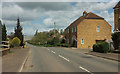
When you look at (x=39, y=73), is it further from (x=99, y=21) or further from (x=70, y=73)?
(x=99, y=21)

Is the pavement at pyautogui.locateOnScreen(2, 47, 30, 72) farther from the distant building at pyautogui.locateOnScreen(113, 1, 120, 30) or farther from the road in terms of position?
the distant building at pyautogui.locateOnScreen(113, 1, 120, 30)

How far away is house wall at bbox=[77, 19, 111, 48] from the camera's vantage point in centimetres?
4206

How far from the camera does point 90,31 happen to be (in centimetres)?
4259

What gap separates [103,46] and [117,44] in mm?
2348

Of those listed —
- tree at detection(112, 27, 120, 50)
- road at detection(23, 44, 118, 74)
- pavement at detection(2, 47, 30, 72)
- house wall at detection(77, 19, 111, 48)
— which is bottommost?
road at detection(23, 44, 118, 74)


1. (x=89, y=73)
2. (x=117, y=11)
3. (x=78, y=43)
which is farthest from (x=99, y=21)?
(x=89, y=73)

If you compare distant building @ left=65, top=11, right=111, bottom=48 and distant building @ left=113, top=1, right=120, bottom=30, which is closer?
distant building @ left=113, top=1, right=120, bottom=30

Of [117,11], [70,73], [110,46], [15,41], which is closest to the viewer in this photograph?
[70,73]

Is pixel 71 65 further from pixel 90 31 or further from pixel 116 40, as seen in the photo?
pixel 90 31

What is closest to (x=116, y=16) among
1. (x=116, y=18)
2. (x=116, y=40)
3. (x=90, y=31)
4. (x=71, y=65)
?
(x=116, y=18)

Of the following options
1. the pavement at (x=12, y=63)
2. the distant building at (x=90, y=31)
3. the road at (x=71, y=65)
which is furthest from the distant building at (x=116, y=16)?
the pavement at (x=12, y=63)

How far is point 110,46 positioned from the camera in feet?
80.8

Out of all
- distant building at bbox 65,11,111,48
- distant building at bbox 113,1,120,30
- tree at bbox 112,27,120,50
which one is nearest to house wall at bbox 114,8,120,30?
distant building at bbox 113,1,120,30

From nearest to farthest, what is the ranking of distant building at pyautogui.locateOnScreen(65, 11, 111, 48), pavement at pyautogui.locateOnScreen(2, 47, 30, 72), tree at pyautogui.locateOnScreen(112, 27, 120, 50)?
pavement at pyautogui.locateOnScreen(2, 47, 30, 72) → tree at pyautogui.locateOnScreen(112, 27, 120, 50) → distant building at pyautogui.locateOnScreen(65, 11, 111, 48)
